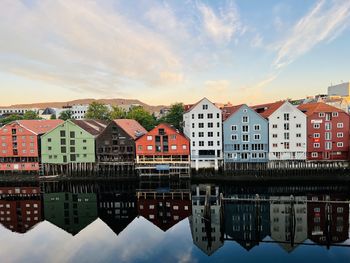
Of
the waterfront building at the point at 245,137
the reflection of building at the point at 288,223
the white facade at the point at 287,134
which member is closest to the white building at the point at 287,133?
the white facade at the point at 287,134

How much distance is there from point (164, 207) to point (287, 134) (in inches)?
1047

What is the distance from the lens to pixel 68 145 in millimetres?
55156

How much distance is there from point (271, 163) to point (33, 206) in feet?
125

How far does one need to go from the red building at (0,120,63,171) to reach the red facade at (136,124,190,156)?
64.7 ft

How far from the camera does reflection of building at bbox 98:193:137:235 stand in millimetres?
33650

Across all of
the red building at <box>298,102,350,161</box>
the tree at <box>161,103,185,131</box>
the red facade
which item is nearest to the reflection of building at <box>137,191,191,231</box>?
the red facade

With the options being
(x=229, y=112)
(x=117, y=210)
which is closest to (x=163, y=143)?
(x=229, y=112)

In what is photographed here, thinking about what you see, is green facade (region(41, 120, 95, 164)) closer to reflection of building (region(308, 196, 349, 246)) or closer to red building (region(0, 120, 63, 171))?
red building (region(0, 120, 63, 171))

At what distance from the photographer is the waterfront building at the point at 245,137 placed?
52.0 meters

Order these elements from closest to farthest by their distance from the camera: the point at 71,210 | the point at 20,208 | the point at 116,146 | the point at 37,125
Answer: the point at 71,210 → the point at 20,208 → the point at 116,146 → the point at 37,125

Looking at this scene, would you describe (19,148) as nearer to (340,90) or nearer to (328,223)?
(328,223)

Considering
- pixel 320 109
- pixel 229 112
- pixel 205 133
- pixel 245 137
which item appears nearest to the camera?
pixel 320 109

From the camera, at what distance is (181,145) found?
5312cm

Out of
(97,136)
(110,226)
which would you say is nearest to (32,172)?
(97,136)
